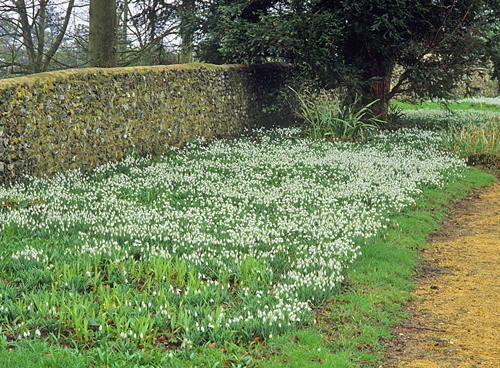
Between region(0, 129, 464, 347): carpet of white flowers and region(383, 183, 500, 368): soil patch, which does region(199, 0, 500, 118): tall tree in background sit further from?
region(383, 183, 500, 368): soil patch

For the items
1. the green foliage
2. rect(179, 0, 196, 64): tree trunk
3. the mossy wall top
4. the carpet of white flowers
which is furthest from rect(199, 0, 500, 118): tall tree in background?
the carpet of white flowers

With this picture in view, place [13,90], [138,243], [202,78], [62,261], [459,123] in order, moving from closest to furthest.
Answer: [62,261] → [138,243] → [13,90] → [202,78] → [459,123]

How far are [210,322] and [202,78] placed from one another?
35.0 ft

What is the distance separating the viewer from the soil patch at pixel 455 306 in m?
3.89

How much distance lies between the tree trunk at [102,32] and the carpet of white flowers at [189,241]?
12.4ft

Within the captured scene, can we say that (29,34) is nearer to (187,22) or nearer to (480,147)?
(187,22)

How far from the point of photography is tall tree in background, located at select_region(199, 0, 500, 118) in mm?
13859

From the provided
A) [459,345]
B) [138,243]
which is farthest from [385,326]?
[138,243]

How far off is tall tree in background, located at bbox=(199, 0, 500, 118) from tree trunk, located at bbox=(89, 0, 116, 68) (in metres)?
4.04

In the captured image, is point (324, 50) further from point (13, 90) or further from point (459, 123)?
point (13, 90)

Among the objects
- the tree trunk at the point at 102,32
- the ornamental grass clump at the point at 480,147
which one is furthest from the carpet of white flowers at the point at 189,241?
the tree trunk at the point at 102,32

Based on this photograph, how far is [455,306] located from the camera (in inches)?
192

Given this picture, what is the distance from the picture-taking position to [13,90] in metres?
8.18

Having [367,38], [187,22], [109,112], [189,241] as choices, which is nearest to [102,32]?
[109,112]
